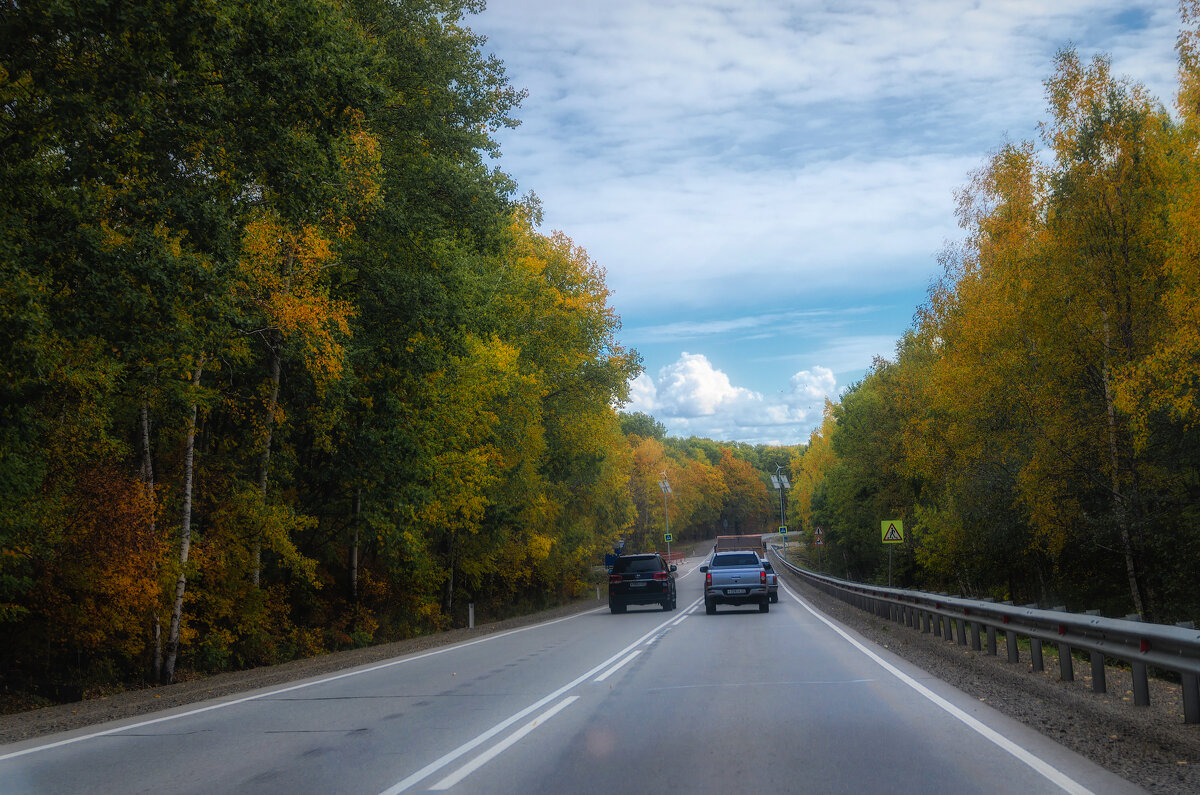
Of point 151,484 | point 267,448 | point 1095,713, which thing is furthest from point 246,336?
point 1095,713

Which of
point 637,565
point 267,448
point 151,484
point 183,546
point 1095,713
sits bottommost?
point 1095,713

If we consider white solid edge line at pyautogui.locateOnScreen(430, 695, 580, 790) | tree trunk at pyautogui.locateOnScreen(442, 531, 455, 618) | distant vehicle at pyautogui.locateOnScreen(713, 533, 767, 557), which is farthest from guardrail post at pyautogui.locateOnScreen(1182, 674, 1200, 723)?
distant vehicle at pyautogui.locateOnScreen(713, 533, 767, 557)

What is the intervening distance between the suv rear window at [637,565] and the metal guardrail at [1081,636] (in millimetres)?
11028

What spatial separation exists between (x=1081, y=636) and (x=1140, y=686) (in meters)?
1.63

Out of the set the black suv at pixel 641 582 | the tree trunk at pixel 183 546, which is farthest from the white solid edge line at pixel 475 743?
the black suv at pixel 641 582

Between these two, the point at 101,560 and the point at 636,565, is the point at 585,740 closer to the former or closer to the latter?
the point at 101,560

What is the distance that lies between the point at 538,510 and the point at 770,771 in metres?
28.9

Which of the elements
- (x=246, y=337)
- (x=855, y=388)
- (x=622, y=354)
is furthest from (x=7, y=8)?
(x=855, y=388)

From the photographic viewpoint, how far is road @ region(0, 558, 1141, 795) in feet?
20.3

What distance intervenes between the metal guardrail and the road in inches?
50.8

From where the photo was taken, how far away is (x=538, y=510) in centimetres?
3491

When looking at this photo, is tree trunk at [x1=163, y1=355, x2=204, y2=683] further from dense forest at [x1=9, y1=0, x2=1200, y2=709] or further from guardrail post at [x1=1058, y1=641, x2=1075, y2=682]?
guardrail post at [x1=1058, y1=641, x2=1075, y2=682]

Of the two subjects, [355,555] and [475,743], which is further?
[355,555]

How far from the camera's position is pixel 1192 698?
291 inches
